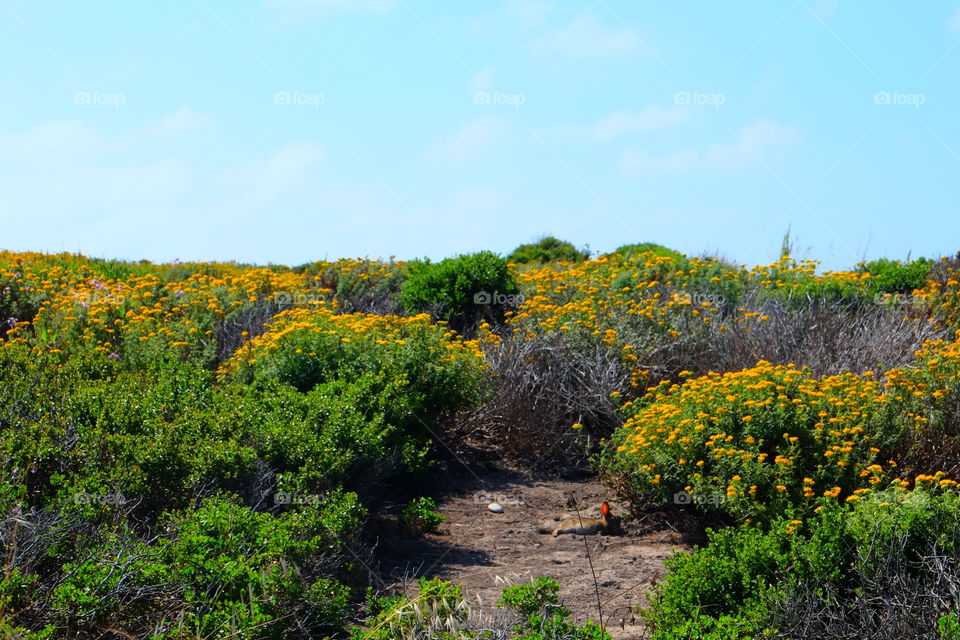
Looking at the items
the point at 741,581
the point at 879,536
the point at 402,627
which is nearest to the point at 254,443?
the point at 402,627

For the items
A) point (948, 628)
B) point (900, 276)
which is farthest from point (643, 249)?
point (948, 628)

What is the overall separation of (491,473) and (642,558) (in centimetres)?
243

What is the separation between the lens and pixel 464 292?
38.7ft

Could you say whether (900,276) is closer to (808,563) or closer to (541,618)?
(808,563)

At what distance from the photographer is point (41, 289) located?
1173cm

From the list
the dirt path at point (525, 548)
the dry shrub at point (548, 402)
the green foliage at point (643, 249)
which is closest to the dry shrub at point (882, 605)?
the dirt path at point (525, 548)

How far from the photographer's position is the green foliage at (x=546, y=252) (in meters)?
22.8

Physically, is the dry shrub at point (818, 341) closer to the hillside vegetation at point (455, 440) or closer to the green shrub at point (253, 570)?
the hillside vegetation at point (455, 440)

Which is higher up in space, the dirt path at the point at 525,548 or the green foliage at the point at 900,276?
the green foliage at the point at 900,276

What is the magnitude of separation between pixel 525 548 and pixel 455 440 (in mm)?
2265

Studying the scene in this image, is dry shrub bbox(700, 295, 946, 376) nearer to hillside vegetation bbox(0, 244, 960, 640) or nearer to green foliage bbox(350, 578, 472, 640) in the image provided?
hillside vegetation bbox(0, 244, 960, 640)

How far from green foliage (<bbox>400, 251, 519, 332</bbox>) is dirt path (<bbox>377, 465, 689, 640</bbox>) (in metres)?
4.08

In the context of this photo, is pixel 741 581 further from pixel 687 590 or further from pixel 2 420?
pixel 2 420

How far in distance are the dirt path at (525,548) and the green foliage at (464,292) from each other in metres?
4.08
